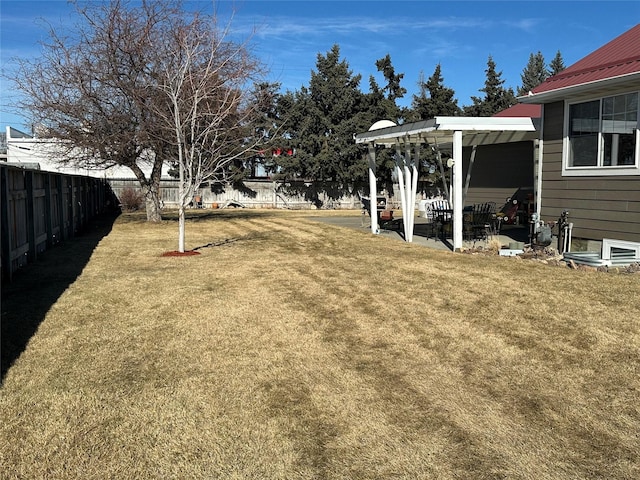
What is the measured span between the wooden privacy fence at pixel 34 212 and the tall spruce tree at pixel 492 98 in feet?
96.7

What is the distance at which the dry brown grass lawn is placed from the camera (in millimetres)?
2797

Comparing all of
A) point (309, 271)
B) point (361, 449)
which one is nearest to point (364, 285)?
point (309, 271)

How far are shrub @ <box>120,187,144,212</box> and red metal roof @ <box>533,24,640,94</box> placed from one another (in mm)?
20439

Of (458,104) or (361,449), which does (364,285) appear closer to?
(361,449)

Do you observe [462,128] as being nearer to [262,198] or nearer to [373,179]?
[373,179]

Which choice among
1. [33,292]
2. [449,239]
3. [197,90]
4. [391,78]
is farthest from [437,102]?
[33,292]

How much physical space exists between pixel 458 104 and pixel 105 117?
25550 millimetres

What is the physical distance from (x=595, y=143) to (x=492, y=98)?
31149 millimetres

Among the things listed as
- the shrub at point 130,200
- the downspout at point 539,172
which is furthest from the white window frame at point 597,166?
the shrub at point 130,200

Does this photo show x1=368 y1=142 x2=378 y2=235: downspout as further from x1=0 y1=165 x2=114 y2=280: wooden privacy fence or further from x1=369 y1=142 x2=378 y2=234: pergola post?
x1=0 y1=165 x2=114 y2=280: wooden privacy fence

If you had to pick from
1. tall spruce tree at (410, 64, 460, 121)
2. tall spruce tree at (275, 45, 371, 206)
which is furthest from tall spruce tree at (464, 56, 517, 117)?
tall spruce tree at (275, 45, 371, 206)

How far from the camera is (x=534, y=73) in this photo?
56.8 metres

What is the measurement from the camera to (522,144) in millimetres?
13867

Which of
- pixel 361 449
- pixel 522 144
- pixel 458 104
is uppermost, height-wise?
pixel 458 104
